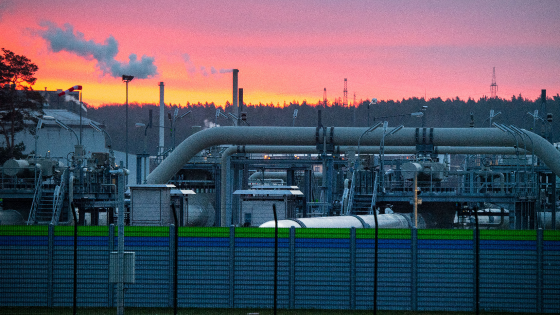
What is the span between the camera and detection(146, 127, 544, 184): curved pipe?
131ft

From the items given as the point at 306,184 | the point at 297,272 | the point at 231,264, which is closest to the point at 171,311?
the point at 231,264

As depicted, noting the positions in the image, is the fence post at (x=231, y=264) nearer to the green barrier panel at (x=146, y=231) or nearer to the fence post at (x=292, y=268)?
the fence post at (x=292, y=268)

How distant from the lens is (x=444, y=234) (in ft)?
65.7

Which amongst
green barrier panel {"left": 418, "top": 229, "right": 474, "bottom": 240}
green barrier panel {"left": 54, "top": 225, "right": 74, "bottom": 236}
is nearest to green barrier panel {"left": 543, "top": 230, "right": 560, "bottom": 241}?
green barrier panel {"left": 418, "top": 229, "right": 474, "bottom": 240}

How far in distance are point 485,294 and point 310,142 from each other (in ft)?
73.2

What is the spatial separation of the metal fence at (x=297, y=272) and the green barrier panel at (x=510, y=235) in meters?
0.03

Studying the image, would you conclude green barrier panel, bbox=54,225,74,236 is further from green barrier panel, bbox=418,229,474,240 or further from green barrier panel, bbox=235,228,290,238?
green barrier panel, bbox=418,229,474,240

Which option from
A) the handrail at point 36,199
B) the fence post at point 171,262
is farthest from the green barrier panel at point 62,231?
the handrail at point 36,199

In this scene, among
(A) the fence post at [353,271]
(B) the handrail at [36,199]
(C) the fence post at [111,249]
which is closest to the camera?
(C) the fence post at [111,249]

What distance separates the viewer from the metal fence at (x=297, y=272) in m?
20.0

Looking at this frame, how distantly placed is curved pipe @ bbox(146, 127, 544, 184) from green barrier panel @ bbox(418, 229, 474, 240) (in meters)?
21.0

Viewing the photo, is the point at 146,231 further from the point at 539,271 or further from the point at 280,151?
the point at 280,151

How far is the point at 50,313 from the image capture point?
19.4 m

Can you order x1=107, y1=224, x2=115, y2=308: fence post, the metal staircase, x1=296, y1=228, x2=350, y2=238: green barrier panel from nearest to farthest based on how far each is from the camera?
x1=107, y1=224, x2=115, y2=308: fence post → x1=296, y1=228, x2=350, y2=238: green barrier panel → the metal staircase
